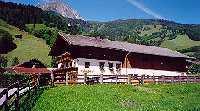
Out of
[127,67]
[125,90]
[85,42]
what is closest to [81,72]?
[85,42]

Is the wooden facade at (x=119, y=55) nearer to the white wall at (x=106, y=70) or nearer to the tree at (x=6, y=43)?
the white wall at (x=106, y=70)

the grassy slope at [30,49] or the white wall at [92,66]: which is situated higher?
the grassy slope at [30,49]

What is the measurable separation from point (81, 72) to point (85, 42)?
493 cm

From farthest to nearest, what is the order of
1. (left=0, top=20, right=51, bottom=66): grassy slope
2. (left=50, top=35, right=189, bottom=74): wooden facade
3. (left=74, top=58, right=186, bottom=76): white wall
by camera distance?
(left=0, top=20, right=51, bottom=66): grassy slope
(left=50, top=35, right=189, bottom=74): wooden facade
(left=74, top=58, right=186, bottom=76): white wall

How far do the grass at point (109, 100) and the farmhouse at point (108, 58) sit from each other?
12548mm

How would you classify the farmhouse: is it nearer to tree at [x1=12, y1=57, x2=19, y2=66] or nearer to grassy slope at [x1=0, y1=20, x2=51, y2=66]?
tree at [x1=12, y1=57, x2=19, y2=66]

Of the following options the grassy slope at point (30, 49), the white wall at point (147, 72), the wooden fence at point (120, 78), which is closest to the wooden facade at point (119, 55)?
the white wall at point (147, 72)

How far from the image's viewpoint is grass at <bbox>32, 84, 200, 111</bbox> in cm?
2150

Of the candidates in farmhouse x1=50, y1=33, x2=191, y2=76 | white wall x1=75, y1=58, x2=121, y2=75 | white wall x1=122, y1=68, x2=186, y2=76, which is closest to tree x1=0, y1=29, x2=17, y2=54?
farmhouse x1=50, y1=33, x2=191, y2=76

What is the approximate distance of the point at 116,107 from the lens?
22.5 meters

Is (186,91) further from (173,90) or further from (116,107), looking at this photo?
(116,107)

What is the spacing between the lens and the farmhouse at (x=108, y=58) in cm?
4444

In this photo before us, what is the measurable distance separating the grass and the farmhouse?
12548 millimetres

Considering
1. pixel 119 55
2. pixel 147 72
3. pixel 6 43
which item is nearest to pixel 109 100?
pixel 119 55
